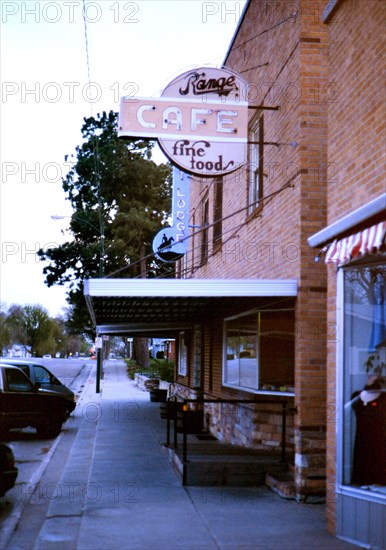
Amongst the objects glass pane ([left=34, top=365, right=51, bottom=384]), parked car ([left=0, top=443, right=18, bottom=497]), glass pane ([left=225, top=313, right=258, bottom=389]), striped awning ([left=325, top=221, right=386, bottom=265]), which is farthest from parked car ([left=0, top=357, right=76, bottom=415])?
striped awning ([left=325, top=221, right=386, bottom=265])

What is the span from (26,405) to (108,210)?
1099 inches

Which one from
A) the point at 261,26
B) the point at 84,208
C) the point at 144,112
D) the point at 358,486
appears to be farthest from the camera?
the point at 84,208

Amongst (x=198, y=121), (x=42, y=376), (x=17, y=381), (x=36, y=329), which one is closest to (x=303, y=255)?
(x=198, y=121)

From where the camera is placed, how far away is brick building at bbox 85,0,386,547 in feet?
23.9

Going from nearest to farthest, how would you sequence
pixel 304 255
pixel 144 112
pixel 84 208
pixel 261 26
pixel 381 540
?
pixel 381 540 < pixel 304 255 < pixel 144 112 < pixel 261 26 < pixel 84 208

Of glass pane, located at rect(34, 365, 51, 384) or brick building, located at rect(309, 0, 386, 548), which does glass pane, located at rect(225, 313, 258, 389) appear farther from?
glass pane, located at rect(34, 365, 51, 384)

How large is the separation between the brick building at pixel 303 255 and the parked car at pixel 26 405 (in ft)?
10.4

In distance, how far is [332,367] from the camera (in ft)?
25.5

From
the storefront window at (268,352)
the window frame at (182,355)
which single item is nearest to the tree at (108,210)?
the window frame at (182,355)

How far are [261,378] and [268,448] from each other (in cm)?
109

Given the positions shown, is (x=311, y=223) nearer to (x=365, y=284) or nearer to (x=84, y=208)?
(x=365, y=284)

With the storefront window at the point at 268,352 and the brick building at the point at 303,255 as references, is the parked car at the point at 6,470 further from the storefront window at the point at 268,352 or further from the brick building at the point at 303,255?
the storefront window at the point at 268,352

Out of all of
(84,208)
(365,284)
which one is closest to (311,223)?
(365,284)

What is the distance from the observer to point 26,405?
1681 cm
